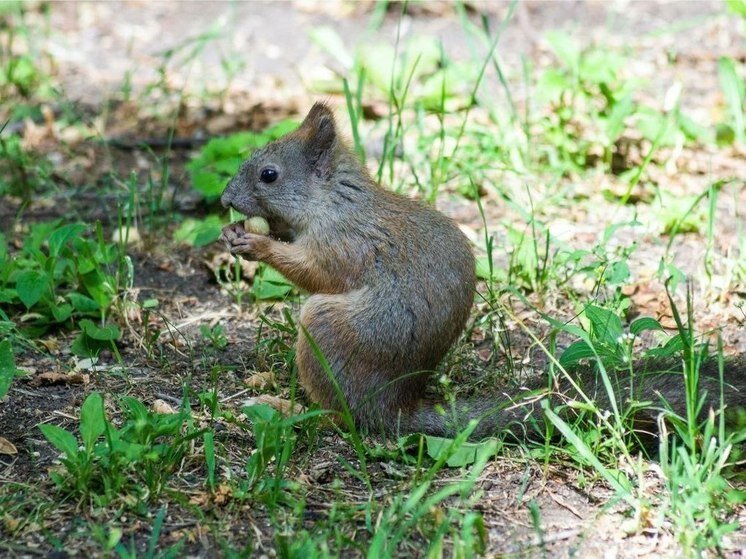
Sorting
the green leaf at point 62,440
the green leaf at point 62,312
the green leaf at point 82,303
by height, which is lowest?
the green leaf at point 62,312

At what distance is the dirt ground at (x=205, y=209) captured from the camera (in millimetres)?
2715

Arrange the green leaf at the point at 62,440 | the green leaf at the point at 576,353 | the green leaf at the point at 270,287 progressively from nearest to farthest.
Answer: the green leaf at the point at 62,440 < the green leaf at the point at 576,353 < the green leaf at the point at 270,287

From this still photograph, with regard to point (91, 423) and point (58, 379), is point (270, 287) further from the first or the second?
point (91, 423)

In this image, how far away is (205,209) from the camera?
4887 millimetres

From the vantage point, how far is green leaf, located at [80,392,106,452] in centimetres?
263

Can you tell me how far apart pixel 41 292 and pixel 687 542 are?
7.82 ft

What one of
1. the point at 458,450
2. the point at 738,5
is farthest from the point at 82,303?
the point at 738,5

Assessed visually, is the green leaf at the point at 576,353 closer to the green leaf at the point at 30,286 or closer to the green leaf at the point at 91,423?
the green leaf at the point at 91,423

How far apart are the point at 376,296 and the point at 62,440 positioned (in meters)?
1.07

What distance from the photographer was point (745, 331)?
12.1ft

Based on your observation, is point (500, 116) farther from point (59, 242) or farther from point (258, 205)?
point (59, 242)

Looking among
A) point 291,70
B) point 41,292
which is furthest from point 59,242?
point 291,70

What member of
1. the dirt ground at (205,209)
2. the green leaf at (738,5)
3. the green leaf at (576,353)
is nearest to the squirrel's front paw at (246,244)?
the dirt ground at (205,209)

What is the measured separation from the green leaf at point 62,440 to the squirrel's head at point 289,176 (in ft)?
3.92
